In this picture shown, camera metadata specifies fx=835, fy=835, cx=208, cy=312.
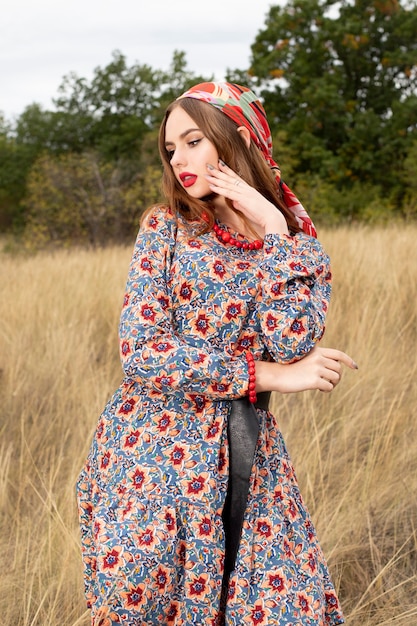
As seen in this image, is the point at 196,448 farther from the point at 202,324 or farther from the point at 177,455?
the point at 202,324

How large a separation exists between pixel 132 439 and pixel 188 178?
25.6 inches

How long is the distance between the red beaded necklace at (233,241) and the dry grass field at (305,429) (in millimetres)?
1177

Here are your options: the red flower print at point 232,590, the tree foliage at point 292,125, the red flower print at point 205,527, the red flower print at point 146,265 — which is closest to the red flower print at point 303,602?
the red flower print at point 232,590

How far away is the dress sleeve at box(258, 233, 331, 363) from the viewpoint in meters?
1.88

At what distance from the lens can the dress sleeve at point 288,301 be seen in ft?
6.15

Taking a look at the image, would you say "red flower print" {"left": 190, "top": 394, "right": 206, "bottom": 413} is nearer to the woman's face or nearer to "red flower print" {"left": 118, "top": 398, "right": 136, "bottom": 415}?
"red flower print" {"left": 118, "top": 398, "right": 136, "bottom": 415}

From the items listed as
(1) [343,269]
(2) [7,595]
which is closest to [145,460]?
(2) [7,595]

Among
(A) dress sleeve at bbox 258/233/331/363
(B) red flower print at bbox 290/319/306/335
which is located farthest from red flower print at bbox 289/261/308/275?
(B) red flower print at bbox 290/319/306/335

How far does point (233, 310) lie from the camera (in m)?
1.95

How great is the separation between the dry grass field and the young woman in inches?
28.7

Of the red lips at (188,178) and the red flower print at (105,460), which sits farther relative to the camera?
the red lips at (188,178)

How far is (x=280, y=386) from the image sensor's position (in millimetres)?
1896

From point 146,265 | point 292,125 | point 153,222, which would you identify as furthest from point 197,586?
point 292,125

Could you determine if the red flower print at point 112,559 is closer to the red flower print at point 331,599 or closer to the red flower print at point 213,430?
the red flower print at point 213,430
